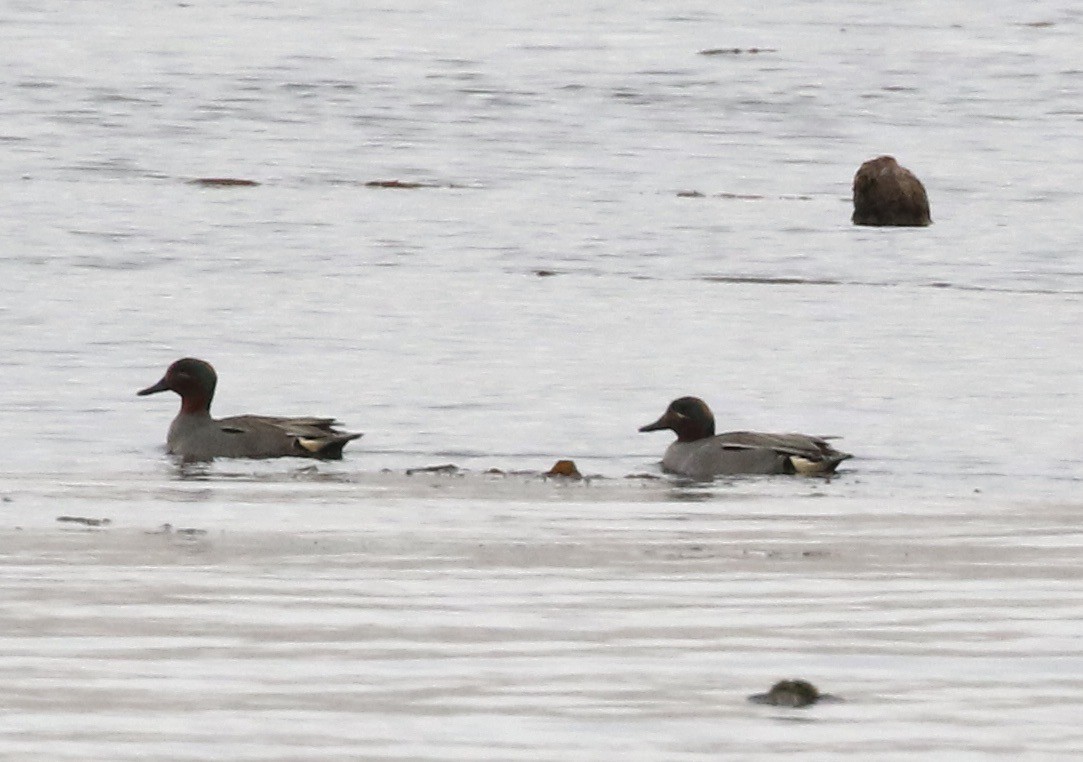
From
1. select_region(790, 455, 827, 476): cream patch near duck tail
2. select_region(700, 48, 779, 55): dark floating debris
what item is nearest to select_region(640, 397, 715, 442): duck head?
select_region(790, 455, 827, 476): cream patch near duck tail

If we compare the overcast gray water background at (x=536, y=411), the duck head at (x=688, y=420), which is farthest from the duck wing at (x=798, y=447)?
the duck head at (x=688, y=420)

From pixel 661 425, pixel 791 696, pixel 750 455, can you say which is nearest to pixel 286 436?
pixel 661 425

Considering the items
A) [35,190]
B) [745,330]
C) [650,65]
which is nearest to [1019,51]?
[650,65]

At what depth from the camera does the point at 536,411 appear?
661 inches

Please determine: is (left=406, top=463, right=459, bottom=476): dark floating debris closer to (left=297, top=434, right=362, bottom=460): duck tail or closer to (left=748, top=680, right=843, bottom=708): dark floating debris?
(left=297, top=434, right=362, bottom=460): duck tail

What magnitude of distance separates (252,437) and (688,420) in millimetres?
2206

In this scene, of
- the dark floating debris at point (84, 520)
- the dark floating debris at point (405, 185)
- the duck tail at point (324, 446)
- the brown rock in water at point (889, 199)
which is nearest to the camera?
the dark floating debris at point (84, 520)

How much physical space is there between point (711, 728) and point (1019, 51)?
44296 mm

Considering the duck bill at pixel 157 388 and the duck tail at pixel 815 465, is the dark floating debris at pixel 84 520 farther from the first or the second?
the duck bill at pixel 157 388

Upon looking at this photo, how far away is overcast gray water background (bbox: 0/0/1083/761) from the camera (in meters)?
8.29

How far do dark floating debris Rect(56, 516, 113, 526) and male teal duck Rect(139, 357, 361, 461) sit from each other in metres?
3.18

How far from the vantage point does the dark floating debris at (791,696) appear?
26.7ft

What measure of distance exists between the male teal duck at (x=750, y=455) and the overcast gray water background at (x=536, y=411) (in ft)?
0.68

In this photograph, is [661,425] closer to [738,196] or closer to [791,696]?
[791,696]
